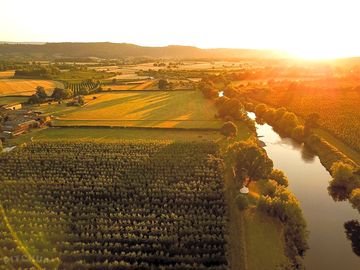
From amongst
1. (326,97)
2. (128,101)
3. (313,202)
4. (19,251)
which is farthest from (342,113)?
(19,251)

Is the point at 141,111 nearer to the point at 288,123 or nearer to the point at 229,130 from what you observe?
the point at 229,130

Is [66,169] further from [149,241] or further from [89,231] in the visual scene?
[149,241]

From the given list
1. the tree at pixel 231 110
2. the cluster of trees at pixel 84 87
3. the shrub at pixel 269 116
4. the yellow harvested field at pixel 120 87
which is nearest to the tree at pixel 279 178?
the tree at pixel 231 110

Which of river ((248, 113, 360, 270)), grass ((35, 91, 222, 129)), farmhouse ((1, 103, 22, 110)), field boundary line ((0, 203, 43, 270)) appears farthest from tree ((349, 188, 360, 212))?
farmhouse ((1, 103, 22, 110))

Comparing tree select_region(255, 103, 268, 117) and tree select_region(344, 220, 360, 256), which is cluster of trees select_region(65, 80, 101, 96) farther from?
tree select_region(344, 220, 360, 256)

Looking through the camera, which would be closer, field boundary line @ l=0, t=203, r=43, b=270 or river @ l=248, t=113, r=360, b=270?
field boundary line @ l=0, t=203, r=43, b=270
